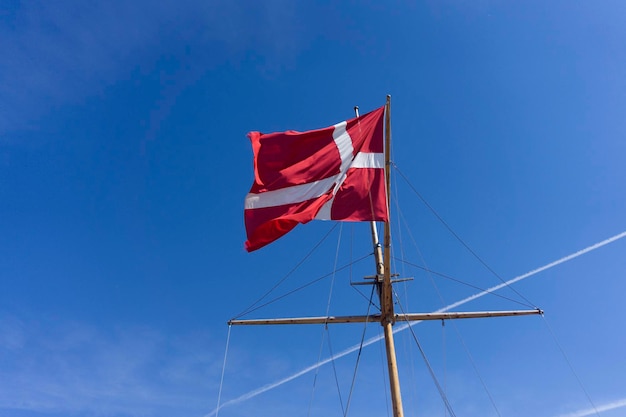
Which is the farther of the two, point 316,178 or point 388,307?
point 388,307

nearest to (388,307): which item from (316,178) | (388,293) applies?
(388,293)

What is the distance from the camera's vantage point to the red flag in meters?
14.0

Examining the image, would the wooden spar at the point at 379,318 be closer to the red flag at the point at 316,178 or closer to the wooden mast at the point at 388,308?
the wooden mast at the point at 388,308

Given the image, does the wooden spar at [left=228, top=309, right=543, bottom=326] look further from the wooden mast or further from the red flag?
the red flag

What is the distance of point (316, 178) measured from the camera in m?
15.0

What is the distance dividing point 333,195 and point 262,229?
2.44 metres

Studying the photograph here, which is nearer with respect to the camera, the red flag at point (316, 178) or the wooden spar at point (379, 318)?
the red flag at point (316, 178)

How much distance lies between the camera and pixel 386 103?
15086mm

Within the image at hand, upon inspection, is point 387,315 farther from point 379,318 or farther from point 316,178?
point 316,178

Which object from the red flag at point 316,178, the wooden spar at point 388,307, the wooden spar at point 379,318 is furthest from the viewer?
the wooden spar at point 379,318

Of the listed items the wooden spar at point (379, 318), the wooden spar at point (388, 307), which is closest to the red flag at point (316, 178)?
the wooden spar at point (388, 307)

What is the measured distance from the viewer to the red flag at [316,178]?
14039mm

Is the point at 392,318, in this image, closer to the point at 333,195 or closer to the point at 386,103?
the point at 333,195

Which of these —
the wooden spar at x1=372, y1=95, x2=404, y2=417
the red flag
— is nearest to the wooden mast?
the wooden spar at x1=372, y1=95, x2=404, y2=417
